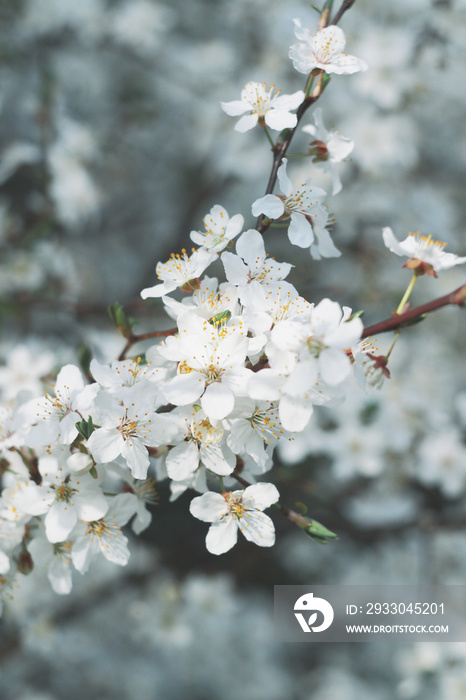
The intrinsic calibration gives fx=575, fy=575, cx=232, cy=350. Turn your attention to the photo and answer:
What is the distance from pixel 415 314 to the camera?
32.6 inches

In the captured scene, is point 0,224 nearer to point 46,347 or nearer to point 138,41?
point 46,347

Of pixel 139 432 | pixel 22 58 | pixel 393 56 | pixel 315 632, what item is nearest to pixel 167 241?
pixel 22 58


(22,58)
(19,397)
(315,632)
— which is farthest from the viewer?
(22,58)

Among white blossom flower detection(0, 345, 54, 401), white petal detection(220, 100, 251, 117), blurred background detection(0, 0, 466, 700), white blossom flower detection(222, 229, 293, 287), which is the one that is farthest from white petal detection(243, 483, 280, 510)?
blurred background detection(0, 0, 466, 700)

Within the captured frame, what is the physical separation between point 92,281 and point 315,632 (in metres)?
2.35

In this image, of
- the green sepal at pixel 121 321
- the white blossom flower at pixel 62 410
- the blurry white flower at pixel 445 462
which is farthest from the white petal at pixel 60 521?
the blurry white flower at pixel 445 462

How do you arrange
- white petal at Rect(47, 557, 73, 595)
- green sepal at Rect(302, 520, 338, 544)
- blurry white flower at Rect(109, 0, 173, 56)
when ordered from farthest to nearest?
blurry white flower at Rect(109, 0, 173, 56)
white petal at Rect(47, 557, 73, 595)
green sepal at Rect(302, 520, 338, 544)

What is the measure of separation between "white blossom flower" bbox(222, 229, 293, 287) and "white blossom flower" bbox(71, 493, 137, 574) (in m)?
0.45

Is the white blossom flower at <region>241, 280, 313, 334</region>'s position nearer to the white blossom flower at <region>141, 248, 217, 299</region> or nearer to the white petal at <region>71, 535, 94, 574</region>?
the white blossom flower at <region>141, 248, 217, 299</region>

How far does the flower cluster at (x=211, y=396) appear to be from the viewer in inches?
32.0

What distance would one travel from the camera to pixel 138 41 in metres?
3.14

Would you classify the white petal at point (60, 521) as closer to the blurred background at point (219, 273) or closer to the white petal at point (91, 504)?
the white petal at point (91, 504)

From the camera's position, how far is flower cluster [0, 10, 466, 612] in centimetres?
81

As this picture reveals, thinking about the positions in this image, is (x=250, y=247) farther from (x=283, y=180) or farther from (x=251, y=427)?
(x=251, y=427)
